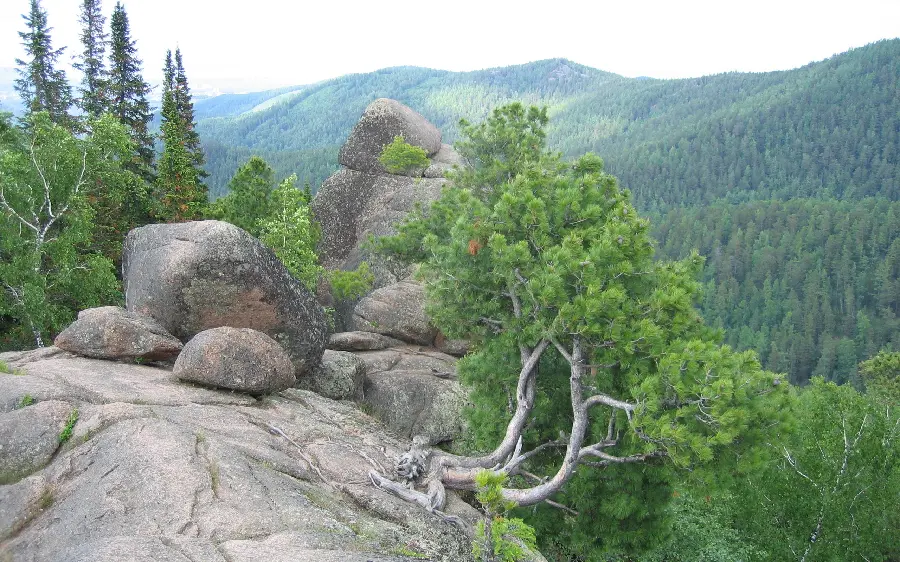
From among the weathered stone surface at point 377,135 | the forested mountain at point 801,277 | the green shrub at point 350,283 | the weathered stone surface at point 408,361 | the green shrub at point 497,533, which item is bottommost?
the forested mountain at point 801,277

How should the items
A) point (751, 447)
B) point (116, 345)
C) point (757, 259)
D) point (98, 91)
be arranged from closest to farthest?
point (751, 447) < point (116, 345) < point (98, 91) < point (757, 259)

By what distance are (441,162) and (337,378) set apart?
1137 inches

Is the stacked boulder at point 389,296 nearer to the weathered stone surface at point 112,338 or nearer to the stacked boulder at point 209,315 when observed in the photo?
the stacked boulder at point 209,315

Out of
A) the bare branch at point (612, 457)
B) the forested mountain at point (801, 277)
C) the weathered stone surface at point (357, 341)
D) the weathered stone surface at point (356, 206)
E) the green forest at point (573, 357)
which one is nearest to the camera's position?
the green forest at point (573, 357)

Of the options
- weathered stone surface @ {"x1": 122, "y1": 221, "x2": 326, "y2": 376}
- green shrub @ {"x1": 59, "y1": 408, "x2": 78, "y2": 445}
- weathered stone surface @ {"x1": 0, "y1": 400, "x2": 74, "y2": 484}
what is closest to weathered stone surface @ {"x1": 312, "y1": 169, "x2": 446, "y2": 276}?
weathered stone surface @ {"x1": 122, "y1": 221, "x2": 326, "y2": 376}

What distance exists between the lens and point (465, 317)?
682 inches

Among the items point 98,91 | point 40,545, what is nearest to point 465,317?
point 40,545

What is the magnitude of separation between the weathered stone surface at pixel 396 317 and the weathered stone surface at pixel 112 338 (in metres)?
13.6

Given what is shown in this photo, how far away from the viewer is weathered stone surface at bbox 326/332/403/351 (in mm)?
27531

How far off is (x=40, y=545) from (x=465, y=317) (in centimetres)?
1108

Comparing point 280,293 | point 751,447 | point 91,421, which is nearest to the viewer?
point 91,421

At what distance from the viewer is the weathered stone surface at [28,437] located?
10.6 m

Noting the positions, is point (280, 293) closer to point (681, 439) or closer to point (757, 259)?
point (681, 439)

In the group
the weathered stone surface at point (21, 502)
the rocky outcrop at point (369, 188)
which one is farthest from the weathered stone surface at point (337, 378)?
the rocky outcrop at point (369, 188)
